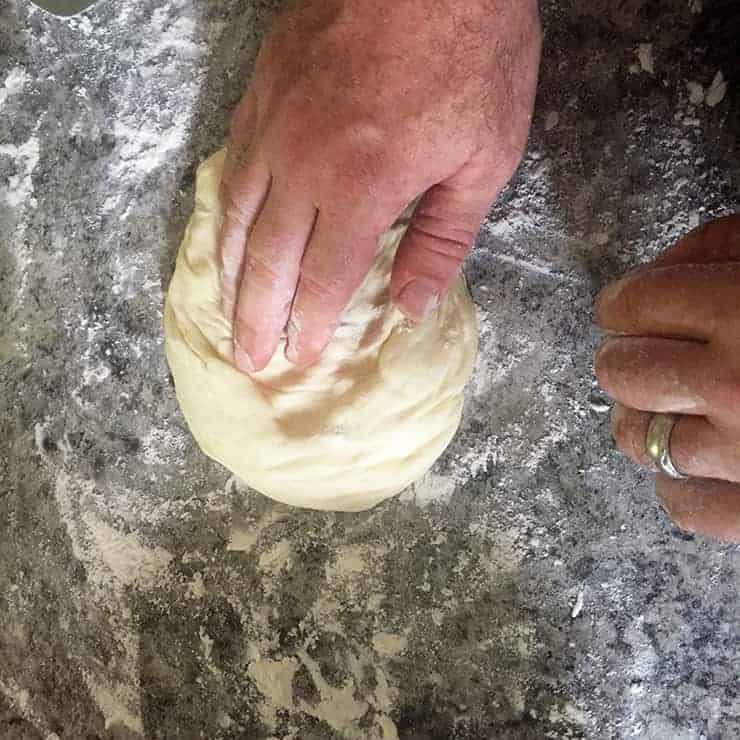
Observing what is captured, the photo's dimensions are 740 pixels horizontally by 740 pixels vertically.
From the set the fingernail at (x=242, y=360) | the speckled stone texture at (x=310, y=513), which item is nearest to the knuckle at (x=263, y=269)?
the fingernail at (x=242, y=360)

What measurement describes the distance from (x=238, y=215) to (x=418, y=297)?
0.25m

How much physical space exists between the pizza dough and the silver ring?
303mm

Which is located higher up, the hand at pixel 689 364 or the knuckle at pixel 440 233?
the knuckle at pixel 440 233

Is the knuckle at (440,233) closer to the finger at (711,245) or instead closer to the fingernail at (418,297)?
the fingernail at (418,297)

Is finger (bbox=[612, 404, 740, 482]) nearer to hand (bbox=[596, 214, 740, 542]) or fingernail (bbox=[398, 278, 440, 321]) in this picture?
hand (bbox=[596, 214, 740, 542])

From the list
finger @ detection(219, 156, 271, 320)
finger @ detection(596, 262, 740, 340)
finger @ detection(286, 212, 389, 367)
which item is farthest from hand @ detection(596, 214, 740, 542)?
finger @ detection(219, 156, 271, 320)

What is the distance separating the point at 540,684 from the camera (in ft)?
4.00

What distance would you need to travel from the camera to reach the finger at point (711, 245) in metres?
0.86

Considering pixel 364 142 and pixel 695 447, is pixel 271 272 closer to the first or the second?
pixel 364 142

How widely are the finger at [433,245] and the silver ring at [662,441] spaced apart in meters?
0.32

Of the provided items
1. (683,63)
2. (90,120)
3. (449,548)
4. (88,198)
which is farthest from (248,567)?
(683,63)

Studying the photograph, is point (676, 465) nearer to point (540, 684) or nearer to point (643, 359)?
point (643, 359)

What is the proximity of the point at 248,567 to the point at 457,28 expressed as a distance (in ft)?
2.95

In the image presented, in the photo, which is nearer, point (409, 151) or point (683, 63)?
point (409, 151)
